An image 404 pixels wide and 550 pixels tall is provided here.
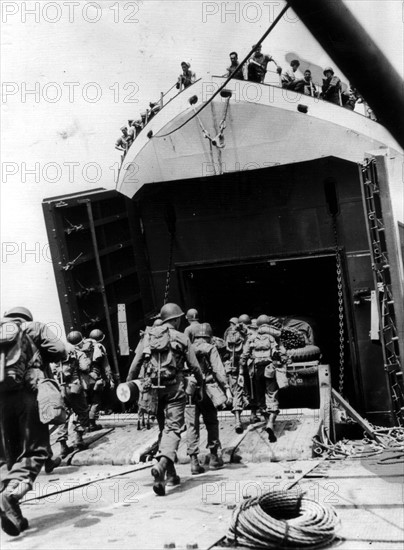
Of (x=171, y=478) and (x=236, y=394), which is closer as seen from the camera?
(x=171, y=478)

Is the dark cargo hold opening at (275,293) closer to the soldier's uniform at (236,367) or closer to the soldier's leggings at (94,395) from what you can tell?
the soldier's uniform at (236,367)

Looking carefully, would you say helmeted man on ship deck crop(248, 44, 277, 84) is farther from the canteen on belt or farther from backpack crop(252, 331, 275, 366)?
the canteen on belt

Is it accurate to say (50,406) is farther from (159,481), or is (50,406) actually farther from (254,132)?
(254,132)

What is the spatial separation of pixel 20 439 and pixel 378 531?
2.30m

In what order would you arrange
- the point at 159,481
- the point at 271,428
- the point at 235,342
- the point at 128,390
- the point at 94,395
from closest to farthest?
1. the point at 159,481
2. the point at 128,390
3. the point at 271,428
4. the point at 94,395
5. the point at 235,342

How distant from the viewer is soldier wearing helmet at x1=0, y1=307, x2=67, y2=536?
4121 mm

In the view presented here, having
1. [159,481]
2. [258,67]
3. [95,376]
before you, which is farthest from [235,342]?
[159,481]

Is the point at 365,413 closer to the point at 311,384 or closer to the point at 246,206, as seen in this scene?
the point at 311,384

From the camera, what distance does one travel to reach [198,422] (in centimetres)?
632

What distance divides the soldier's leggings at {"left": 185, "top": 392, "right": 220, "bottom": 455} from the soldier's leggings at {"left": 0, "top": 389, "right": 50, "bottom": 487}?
80.6 inches

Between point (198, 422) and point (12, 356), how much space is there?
259cm

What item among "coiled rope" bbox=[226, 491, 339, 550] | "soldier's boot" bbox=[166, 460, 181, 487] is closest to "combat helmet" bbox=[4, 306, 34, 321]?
"soldier's boot" bbox=[166, 460, 181, 487]

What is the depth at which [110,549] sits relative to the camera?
3.42m

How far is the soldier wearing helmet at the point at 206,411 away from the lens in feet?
19.9
